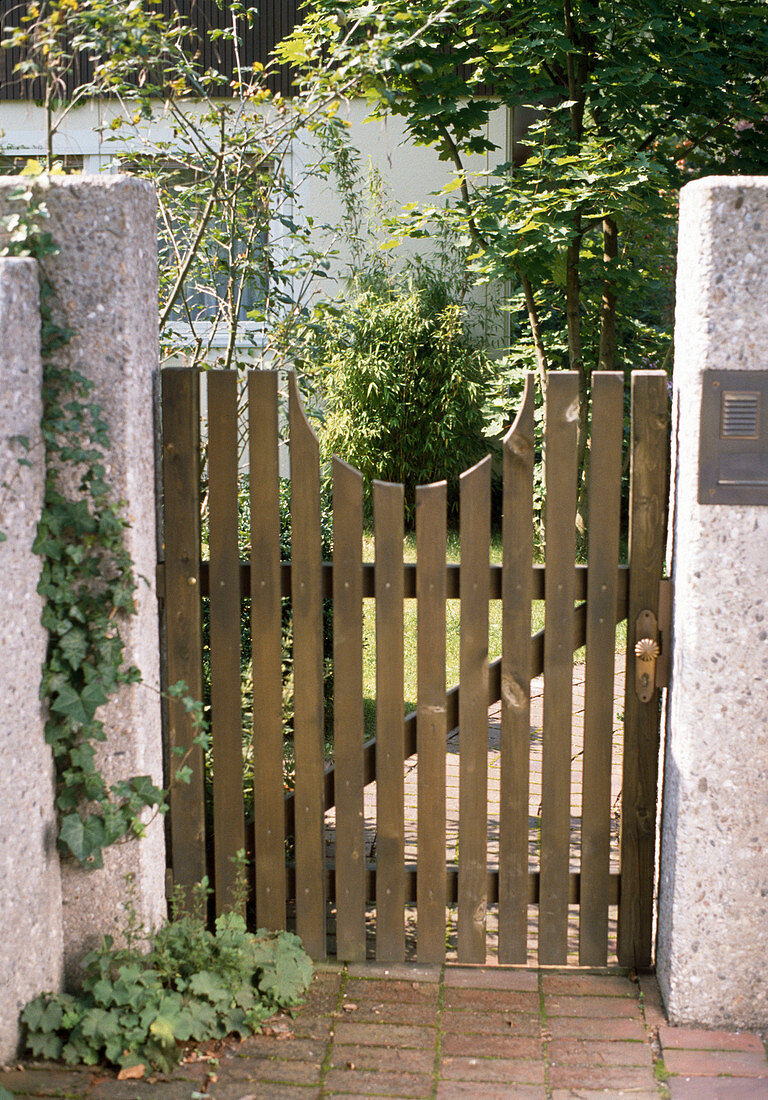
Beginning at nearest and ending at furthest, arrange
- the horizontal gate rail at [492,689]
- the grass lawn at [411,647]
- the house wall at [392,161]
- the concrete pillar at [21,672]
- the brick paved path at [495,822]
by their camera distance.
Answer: the concrete pillar at [21,672] → the horizontal gate rail at [492,689] → the brick paved path at [495,822] → the grass lawn at [411,647] → the house wall at [392,161]

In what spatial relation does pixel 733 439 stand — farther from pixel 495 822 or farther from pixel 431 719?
pixel 495 822

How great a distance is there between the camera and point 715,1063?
255cm

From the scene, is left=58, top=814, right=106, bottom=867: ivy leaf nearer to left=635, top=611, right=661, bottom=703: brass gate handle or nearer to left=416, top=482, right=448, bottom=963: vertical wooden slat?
left=416, top=482, right=448, bottom=963: vertical wooden slat

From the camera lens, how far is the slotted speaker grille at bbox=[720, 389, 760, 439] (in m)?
2.54

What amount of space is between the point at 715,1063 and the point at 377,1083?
849 millimetres

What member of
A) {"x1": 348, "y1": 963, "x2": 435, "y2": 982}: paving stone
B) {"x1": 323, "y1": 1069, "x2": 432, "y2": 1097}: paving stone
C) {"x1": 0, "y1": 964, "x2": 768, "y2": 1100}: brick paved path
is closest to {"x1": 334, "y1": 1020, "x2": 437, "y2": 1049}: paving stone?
{"x1": 0, "y1": 964, "x2": 768, "y2": 1100}: brick paved path

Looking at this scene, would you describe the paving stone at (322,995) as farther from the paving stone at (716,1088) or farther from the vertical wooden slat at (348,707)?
the paving stone at (716,1088)

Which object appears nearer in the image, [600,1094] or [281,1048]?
[600,1094]

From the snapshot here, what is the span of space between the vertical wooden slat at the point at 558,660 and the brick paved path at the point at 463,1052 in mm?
196

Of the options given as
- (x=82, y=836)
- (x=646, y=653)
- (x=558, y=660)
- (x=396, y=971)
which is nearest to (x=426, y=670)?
(x=558, y=660)

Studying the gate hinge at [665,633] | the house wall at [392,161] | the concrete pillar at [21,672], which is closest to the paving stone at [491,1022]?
the gate hinge at [665,633]

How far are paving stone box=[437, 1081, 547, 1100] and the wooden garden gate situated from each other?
52 centimetres

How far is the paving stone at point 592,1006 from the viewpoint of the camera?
275 centimetres

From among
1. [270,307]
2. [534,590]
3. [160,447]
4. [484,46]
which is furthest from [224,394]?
[484,46]
